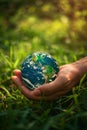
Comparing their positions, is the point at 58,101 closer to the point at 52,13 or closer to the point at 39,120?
the point at 39,120

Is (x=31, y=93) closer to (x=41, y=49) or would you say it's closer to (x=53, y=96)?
(x=53, y=96)

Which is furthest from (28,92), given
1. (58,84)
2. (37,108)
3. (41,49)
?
(41,49)

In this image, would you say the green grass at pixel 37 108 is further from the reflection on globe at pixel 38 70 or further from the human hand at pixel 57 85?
the reflection on globe at pixel 38 70

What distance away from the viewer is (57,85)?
3037 millimetres

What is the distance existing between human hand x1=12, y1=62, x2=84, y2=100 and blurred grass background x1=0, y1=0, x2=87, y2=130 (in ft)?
0.28

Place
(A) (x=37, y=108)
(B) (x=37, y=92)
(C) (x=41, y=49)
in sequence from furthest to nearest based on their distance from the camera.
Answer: (C) (x=41, y=49) → (A) (x=37, y=108) → (B) (x=37, y=92)

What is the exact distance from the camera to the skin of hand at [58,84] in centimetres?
301

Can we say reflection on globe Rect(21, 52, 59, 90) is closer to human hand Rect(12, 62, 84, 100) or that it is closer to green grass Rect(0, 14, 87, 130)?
human hand Rect(12, 62, 84, 100)

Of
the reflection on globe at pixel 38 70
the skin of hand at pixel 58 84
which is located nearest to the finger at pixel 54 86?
the skin of hand at pixel 58 84

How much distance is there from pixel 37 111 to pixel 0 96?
1.69 feet

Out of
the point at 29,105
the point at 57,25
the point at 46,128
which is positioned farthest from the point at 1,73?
the point at 57,25

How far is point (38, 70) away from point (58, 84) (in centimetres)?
23

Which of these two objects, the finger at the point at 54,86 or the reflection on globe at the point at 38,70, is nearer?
the finger at the point at 54,86

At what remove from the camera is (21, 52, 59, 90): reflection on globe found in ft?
10.3
